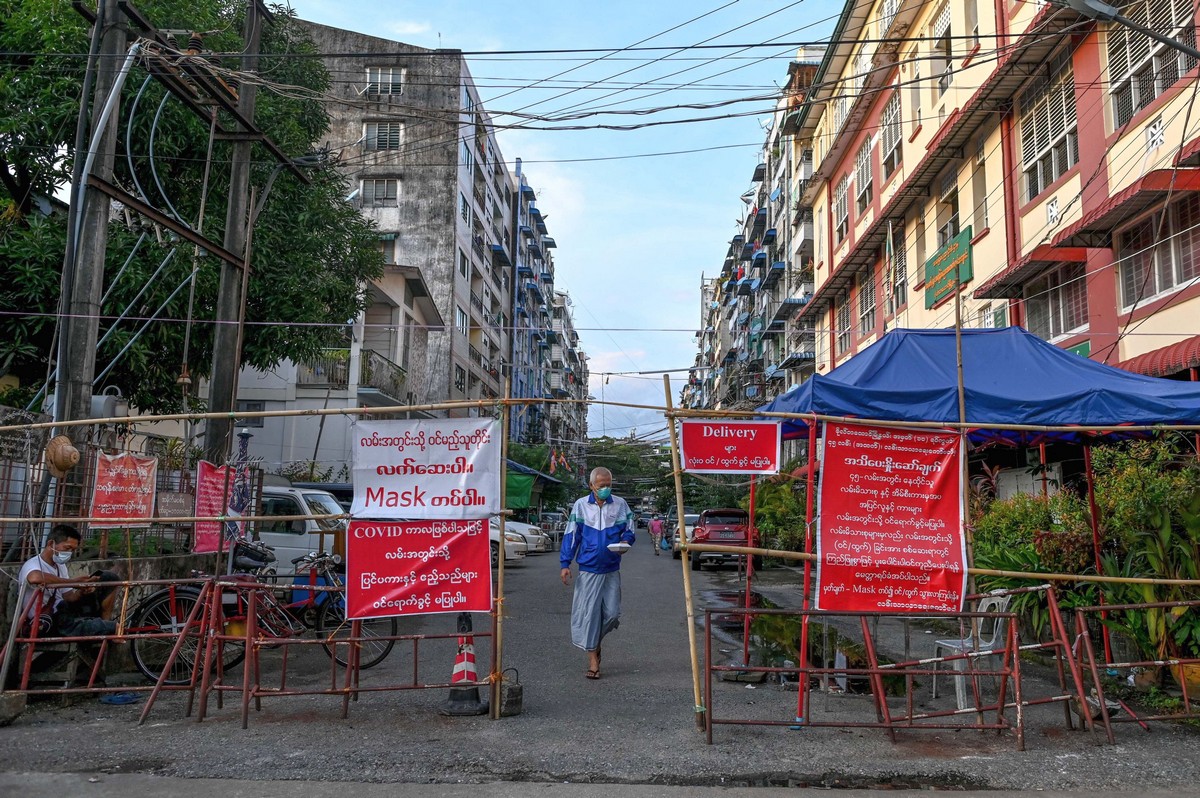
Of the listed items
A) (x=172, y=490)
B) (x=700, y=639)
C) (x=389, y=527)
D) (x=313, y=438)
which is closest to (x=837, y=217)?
(x=313, y=438)

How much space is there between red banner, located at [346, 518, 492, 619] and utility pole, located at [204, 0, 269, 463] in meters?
6.76

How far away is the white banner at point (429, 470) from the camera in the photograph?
249 inches

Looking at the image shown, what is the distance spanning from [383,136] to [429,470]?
36905mm

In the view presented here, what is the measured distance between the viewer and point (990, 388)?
28.7 feet

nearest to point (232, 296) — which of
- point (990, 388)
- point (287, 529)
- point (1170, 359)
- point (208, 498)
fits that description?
point (287, 529)

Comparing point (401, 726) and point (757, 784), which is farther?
point (401, 726)

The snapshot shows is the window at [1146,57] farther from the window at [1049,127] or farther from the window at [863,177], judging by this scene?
the window at [863,177]

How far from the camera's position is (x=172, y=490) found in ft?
33.8

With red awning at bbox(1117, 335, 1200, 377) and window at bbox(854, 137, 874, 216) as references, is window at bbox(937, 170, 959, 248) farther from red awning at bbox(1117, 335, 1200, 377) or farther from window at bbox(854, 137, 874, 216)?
red awning at bbox(1117, 335, 1200, 377)

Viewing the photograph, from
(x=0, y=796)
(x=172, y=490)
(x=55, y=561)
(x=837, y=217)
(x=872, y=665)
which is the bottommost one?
(x=0, y=796)

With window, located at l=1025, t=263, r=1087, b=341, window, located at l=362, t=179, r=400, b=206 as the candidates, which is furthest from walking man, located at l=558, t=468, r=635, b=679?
window, located at l=362, t=179, r=400, b=206

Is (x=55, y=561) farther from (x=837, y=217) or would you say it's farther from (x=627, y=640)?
(x=837, y=217)

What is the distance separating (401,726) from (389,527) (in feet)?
4.42

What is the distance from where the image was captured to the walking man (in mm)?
8031
